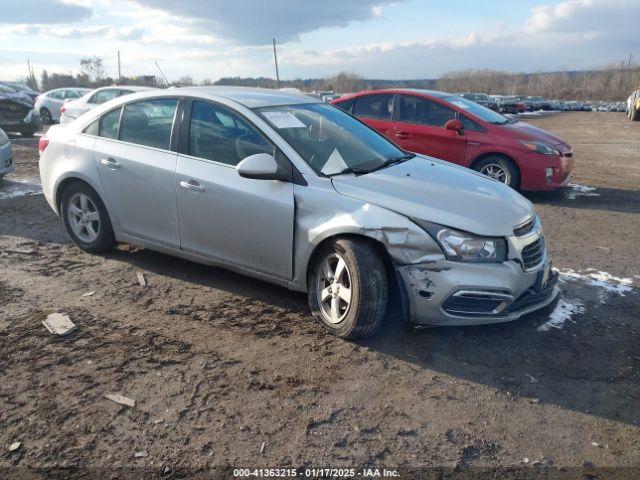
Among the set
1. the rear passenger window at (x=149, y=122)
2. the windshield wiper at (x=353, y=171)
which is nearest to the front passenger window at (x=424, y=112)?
the windshield wiper at (x=353, y=171)

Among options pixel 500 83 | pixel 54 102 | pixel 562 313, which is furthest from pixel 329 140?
pixel 500 83

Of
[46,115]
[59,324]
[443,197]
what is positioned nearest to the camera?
[443,197]

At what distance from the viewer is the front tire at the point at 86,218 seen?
16.3 ft

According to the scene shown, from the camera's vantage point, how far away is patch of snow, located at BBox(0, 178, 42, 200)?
7.89 meters

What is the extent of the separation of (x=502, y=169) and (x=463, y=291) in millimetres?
5238

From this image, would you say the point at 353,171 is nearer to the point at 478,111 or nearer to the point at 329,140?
the point at 329,140

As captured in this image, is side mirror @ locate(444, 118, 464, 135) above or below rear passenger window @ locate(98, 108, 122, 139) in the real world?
below

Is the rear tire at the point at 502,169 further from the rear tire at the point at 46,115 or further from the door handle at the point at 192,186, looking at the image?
the rear tire at the point at 46,115

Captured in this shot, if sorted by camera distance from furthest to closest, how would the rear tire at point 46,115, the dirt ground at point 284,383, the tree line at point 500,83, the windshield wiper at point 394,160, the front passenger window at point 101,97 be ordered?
the tree line at point 500,83, the rear tire at point 46,115, the front passenger window at point 101,97, the windshield wiper at point 394,160, the dirt ground at point 284,383

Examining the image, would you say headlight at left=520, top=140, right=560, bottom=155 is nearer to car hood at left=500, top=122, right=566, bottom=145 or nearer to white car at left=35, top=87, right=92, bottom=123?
car hood at left=500, top=122, right=566, bottom=145

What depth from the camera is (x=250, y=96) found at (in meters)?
4.54

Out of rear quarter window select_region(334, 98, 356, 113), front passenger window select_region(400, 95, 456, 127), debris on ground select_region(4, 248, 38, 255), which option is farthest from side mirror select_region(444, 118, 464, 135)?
debris on ground select_region(4, 248, 38, 255)

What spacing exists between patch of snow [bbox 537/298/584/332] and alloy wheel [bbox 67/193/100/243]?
13.2 ft

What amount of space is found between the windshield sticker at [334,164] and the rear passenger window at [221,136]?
0.43 meters
